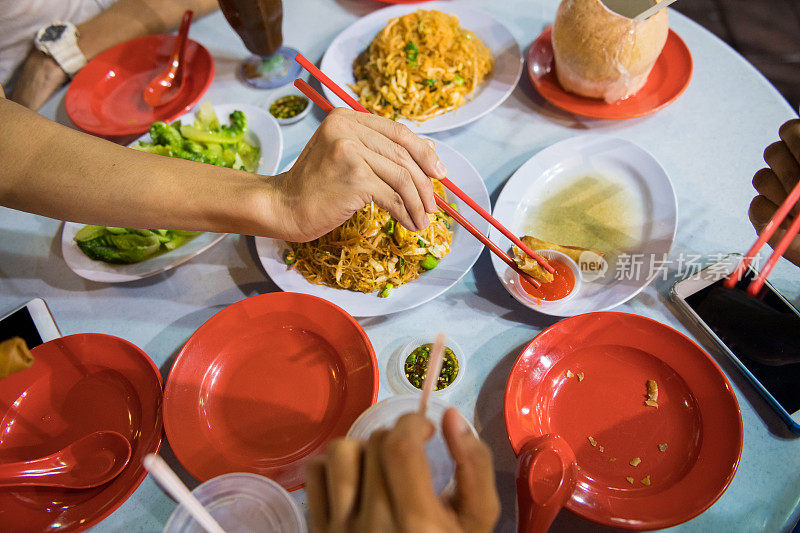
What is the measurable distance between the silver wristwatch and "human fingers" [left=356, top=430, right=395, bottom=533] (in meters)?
2.54

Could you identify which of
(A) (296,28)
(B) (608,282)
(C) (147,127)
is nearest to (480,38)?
(A) (296,28)

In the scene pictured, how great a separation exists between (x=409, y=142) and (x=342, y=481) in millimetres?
989

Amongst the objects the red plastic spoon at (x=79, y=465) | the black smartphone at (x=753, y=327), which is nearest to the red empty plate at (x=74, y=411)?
the red plastic spoon at (x=79, y=465)

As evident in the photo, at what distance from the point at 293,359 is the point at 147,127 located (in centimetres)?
135

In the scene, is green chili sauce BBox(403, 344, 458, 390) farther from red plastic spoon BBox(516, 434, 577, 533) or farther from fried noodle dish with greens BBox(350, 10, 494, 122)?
fried noodle dish with greens BBox(350, 10, 494, 122)

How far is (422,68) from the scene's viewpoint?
217 cm

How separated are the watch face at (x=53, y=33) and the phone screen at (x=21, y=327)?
1462 millimetres

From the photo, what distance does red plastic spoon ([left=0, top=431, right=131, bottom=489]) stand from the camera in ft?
4.27

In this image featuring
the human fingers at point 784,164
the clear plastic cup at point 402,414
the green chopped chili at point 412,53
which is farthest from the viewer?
the green chopped chili at point 412,53

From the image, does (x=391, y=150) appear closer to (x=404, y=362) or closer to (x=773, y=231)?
(x=404, y=362)

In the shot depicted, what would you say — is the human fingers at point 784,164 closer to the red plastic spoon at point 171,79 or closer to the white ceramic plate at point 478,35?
the white ceramic plate at point 478,35

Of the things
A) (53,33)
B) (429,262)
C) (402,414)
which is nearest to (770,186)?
(429,262)

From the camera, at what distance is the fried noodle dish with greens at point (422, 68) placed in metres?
2.15

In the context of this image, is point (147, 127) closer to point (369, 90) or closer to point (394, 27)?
point (369, 90)
